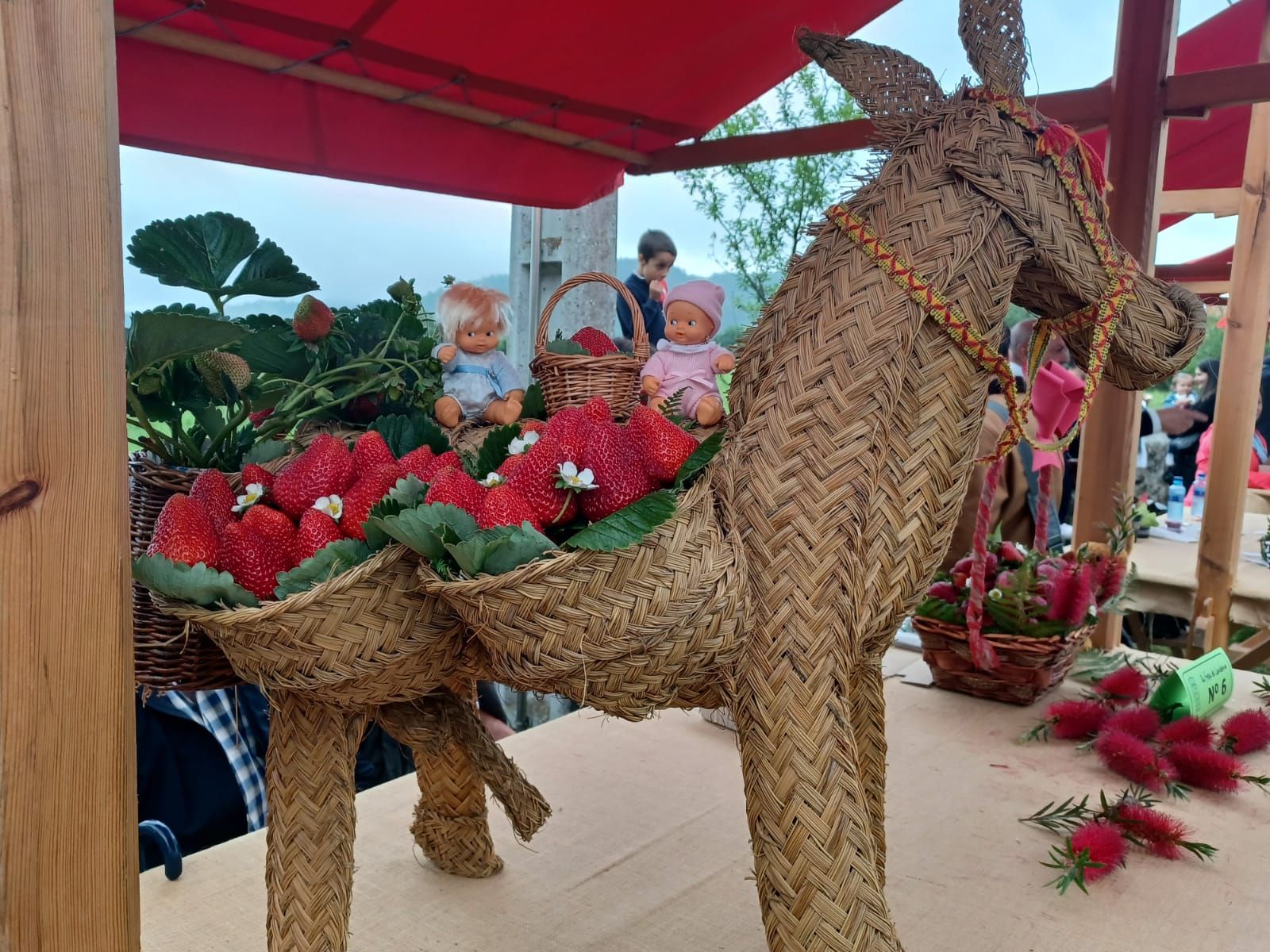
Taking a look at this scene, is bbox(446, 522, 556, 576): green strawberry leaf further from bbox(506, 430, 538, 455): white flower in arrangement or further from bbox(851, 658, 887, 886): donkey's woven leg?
bbox(851, 658, 887, 886): donkey's woven leg

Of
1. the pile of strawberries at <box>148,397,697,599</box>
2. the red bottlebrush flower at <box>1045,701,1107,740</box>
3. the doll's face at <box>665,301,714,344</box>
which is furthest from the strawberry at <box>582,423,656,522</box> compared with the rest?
the red bottlebrush flower at <box>1045,701,1107,740</box>

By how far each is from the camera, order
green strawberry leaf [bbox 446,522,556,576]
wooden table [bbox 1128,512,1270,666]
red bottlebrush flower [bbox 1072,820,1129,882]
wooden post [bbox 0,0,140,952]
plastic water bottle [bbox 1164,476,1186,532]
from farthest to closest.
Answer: plastic water bottle [bbox 1164,476,1186,532] → wooden table [bbox 1128,512,1270,666] → red bottlebrush flower [bbox 1072,820,1129,882] → green strawberry leaf [bbox 446,522,556,576] → wooden post [bbox 0,0,140,952]

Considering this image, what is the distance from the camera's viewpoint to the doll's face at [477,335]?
4.22ft

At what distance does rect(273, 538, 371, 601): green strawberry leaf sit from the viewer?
78 centimetres

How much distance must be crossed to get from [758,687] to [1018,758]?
1161 mm

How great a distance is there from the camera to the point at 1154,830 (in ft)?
4.74

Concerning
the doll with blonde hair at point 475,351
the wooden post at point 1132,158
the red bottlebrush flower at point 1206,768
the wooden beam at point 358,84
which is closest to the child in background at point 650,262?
the wooden beam at point 358,84

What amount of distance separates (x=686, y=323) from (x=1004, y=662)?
3.65 feet

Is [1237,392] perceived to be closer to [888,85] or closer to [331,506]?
[888,85]

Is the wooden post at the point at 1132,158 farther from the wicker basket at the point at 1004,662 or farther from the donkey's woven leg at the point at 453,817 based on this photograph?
the donkey's woven leg at the point at 453,817

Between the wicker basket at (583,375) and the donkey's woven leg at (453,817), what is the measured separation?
0.52 metres

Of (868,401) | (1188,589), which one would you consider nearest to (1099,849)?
(868,401)

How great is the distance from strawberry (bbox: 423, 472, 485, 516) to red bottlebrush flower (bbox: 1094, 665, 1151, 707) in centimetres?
164

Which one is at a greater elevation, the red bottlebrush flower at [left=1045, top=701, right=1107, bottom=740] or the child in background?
the child in background
